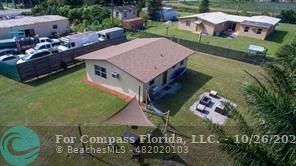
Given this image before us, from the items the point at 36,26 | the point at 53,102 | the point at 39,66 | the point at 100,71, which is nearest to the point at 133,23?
the point at 36,26

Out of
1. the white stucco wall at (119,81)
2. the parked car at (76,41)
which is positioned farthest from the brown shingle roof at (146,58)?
the parked car at (76,41)

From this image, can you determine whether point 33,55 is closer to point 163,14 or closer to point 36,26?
point 36,26

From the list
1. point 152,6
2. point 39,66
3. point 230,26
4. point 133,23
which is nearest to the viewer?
point 39,66

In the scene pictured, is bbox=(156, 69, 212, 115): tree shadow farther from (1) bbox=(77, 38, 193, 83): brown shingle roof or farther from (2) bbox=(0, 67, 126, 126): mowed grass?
(2) bbox=(0, 67, 126, 126): mowed grass

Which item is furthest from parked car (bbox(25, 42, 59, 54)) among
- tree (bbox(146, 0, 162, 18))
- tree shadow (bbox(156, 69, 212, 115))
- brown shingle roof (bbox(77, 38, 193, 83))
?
tree (bbox(146, 0, 162, 18))

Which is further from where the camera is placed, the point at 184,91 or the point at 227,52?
the point at 227,52

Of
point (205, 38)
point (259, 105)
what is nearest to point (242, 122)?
point (259, 105)

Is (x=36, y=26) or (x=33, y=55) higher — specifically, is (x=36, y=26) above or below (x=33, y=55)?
above

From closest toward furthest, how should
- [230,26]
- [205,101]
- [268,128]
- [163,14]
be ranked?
[268,128] → [205,101] → [230,26] → [163,14]
